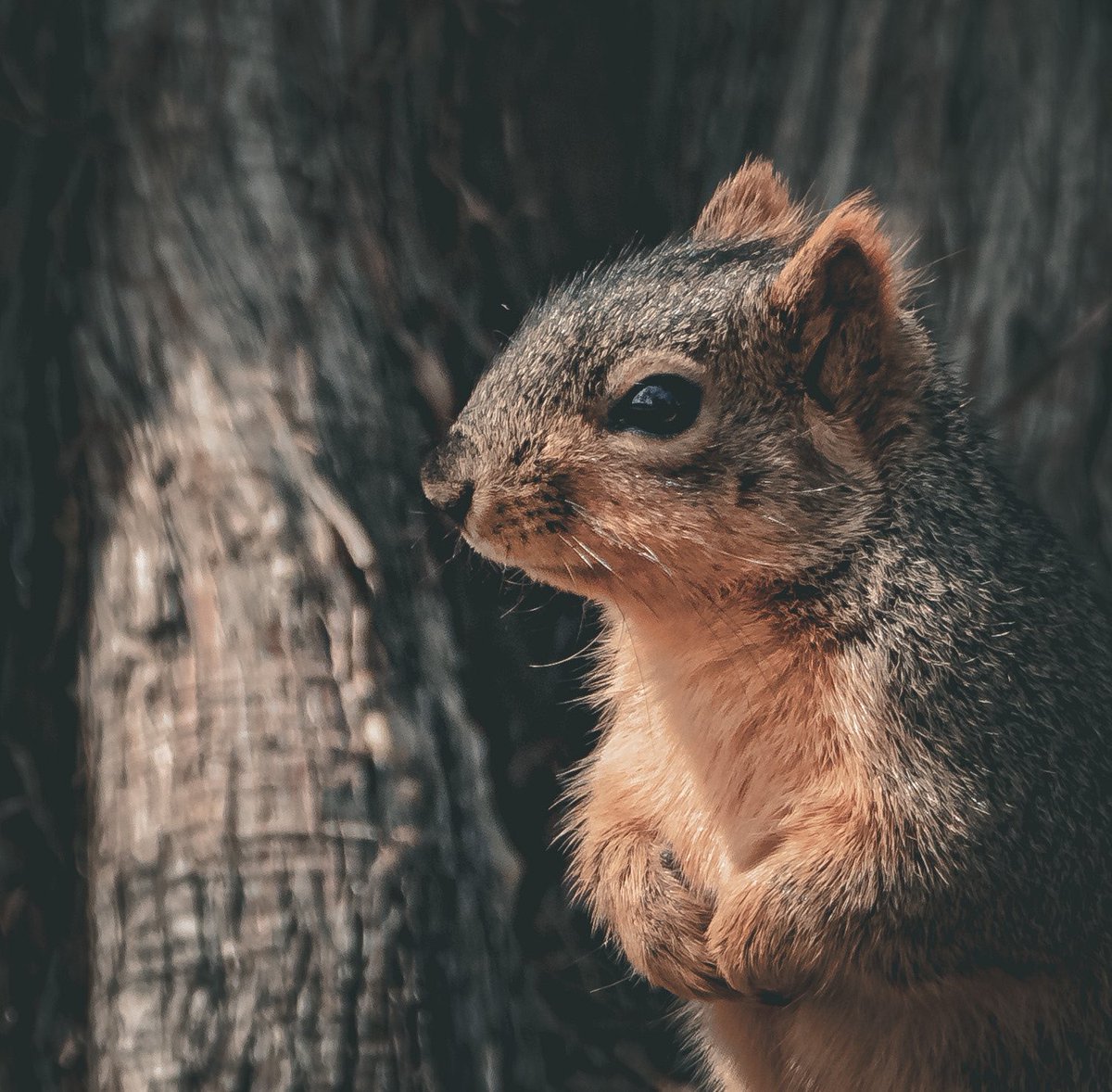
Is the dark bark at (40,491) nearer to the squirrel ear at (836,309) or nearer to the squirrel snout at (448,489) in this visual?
the squirrel snout at (448,489)

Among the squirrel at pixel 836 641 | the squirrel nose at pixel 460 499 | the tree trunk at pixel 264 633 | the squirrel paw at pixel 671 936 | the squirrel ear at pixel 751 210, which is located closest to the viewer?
the squirrel at pixel 836 641

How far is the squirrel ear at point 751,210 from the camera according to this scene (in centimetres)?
286

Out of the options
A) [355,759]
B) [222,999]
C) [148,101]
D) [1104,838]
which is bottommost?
[1104,838]

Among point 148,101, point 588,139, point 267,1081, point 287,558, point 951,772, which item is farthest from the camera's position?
point 588,139

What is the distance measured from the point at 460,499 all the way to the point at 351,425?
0.57 meters

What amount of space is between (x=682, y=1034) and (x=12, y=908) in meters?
1.38

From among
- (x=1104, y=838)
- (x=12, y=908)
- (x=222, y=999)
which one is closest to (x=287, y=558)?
(x=222, y=999)

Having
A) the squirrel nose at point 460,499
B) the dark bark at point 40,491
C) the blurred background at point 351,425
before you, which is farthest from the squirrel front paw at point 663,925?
the dark bark at point 40,491

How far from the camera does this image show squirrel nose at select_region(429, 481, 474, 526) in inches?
Result: 92.9

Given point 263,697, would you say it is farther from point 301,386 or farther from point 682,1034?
point 682,1034

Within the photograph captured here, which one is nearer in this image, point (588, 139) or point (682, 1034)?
point (682, 1034)

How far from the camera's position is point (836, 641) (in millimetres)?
2326

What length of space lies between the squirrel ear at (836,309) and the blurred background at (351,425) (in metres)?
0.61

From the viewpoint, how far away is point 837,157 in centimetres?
335
